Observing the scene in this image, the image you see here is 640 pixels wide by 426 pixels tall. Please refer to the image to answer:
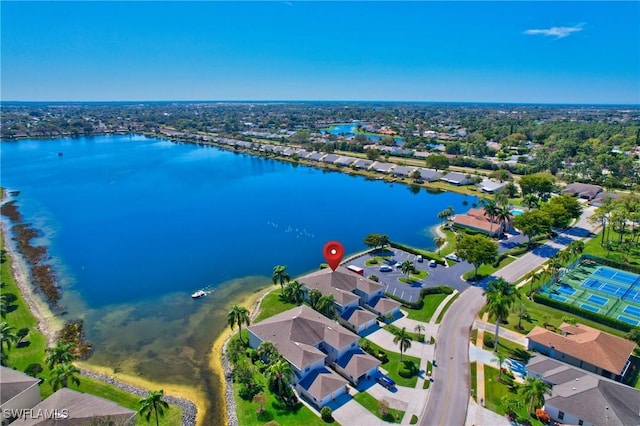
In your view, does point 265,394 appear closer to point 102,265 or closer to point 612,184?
point 102,265

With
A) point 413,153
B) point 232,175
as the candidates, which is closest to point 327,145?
point 413,153

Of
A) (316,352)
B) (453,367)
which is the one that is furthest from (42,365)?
(453,367)

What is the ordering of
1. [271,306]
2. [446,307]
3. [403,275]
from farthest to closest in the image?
[403,275] → [271,306] → [446,307]

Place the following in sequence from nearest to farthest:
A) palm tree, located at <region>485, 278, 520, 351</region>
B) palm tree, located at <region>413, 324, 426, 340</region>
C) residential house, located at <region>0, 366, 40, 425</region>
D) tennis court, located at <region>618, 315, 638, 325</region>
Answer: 1. residential house, located at <region>0, 366, 40, 425</region>
2. palm tree, located at <region>485, 278, 520, 351</region>
3. palm tree, located at <region>413, 324, 426, 340</region>
4. tennis court, located at <region>618, 315, 638, 325</region>

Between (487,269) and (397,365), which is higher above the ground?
(487,269)

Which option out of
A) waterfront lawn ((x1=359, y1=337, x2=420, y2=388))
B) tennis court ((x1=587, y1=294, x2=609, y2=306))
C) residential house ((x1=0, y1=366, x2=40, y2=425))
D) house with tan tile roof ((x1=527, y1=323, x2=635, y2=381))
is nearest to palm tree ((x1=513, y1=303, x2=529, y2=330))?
house with tan tile roof ((x1=527, y1=323, x2=635, y2=381))

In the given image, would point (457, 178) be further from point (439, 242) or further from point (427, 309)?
point (427, 309)

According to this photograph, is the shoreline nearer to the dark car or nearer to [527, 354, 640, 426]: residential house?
the dark car
